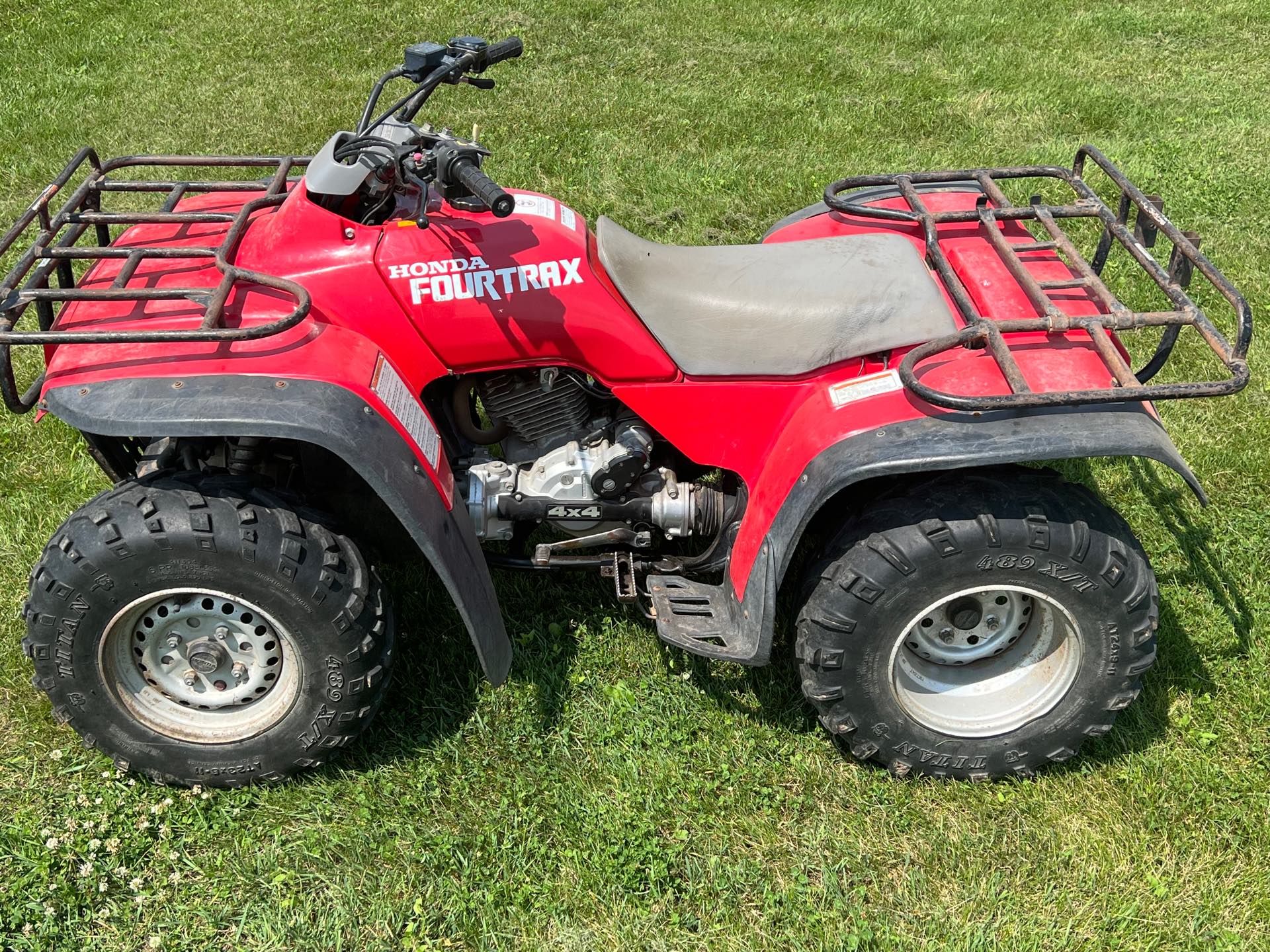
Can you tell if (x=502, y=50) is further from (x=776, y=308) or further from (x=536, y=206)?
(x=776, y=308)

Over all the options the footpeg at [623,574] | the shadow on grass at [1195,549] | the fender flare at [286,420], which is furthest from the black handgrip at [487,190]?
the shadow on grass at [1195,549]

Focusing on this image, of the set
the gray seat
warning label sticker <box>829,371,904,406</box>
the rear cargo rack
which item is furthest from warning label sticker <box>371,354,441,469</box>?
the rear cargo rack

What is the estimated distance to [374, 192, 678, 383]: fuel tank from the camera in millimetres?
2924

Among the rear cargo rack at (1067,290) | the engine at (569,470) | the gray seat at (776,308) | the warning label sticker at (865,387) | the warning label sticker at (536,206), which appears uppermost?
the warning label sticker at (536,206)

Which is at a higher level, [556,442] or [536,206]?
[536,206]

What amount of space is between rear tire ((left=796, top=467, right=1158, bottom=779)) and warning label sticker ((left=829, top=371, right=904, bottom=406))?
308 mm

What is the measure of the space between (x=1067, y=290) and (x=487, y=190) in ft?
6.01

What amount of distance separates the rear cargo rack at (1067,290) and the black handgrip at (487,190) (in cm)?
111

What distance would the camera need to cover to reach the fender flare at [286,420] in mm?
2594

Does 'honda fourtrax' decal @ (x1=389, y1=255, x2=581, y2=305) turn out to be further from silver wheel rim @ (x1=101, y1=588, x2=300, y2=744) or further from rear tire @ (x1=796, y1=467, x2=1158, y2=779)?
rear tire @ (x1=796, y1=467, x2=1158, y2=779)

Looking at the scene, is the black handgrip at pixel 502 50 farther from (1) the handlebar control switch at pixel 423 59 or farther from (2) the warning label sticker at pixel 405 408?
(2) the warning label sticker at pixel 405 408

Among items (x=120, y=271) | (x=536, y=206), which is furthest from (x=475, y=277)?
(x=120, y=271)

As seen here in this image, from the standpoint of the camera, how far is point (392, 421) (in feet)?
9.19

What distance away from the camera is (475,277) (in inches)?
116
